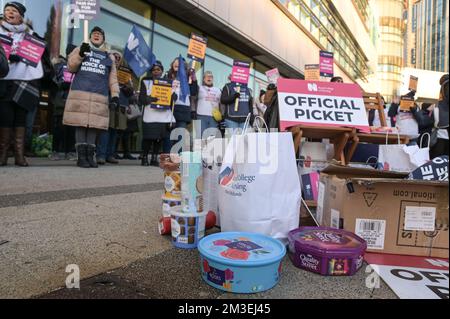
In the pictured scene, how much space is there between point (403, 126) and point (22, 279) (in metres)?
5.41

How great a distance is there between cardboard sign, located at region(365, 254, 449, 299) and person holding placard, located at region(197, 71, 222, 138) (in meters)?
4.80

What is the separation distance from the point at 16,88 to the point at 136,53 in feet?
7.29

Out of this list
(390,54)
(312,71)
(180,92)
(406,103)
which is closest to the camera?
(406,103)

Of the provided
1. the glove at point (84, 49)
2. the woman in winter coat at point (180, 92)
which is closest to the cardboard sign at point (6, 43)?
the glove at point (84, 49)

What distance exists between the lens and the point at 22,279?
1174 mm

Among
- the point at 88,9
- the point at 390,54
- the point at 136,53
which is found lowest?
the point at 136,53

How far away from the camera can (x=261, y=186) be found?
159 cm

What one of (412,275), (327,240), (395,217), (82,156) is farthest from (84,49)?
(412,275)

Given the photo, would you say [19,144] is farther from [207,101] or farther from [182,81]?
[207,101]

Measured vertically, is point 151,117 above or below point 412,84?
below

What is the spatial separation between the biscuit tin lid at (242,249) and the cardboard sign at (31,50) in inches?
144

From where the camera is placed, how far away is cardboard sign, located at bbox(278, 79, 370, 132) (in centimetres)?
245
